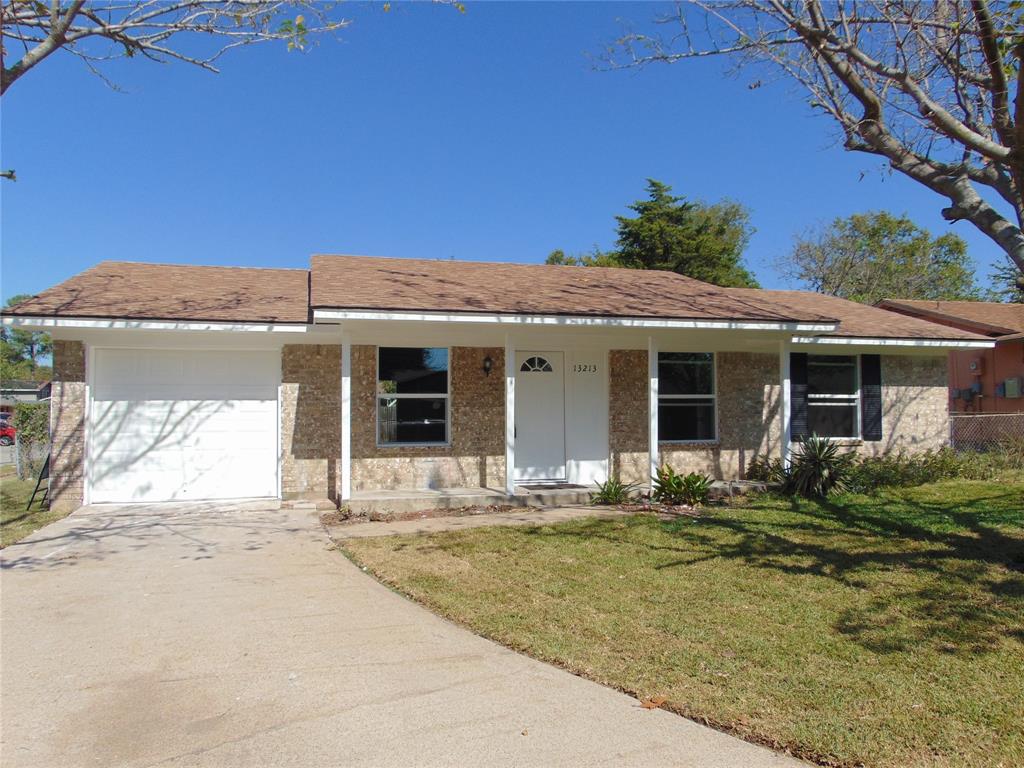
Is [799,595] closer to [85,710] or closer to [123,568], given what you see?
[85,710]

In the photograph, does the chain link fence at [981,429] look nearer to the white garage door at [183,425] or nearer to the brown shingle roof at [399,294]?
the brown shingle roof at [399,294]

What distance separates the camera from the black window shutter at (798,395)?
43.6 ft

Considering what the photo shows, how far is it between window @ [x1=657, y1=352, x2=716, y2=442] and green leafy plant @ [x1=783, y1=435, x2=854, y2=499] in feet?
6.61

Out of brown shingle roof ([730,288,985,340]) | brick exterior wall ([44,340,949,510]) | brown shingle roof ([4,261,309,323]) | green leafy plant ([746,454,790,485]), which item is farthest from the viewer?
brown shingle roof ([730,288,985,340])

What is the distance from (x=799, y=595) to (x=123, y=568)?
6.43 meters

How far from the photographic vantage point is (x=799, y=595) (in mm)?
6133

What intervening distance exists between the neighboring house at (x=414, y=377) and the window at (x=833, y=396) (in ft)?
0.10

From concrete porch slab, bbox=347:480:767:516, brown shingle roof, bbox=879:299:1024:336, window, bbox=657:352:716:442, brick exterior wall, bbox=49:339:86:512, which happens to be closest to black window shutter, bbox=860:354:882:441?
window, bbox=657:352:716:442

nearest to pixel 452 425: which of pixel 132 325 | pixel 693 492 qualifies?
pixel 693 492

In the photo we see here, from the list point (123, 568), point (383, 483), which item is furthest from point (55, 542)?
point (383, 483)

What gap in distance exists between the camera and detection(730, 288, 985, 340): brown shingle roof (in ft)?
45.5

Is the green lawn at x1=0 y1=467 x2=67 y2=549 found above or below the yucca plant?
below

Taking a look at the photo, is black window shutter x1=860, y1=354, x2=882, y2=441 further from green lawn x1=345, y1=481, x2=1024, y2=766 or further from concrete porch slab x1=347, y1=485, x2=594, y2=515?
concrete porch slab x1=347, y1=485, x2=594, y2=515

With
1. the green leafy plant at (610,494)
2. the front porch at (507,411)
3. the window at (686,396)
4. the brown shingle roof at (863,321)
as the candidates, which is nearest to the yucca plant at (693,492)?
the front porch at (507,411)
